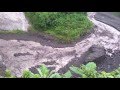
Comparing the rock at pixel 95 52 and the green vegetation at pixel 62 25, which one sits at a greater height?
the green vegetation at pixel 62 25

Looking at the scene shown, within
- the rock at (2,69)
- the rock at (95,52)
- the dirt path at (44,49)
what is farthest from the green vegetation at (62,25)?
the rock at (2,69)

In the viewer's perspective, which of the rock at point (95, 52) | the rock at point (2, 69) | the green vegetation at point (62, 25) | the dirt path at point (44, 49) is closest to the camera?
the rock at point (2, 69)

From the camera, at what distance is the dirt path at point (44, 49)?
7070 mm

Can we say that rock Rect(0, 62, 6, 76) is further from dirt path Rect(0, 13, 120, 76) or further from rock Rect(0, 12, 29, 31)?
rock Rect(0, 12, 29, 31)

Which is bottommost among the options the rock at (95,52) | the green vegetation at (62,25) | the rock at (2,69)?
the rock at (2,69)

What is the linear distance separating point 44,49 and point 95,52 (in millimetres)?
1445

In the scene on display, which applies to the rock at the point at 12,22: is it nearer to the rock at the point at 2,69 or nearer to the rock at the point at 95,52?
the rock at the point at 2,69

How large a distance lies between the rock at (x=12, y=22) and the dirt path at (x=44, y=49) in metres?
0.29

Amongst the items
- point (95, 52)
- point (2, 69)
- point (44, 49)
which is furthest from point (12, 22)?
point (95, 52)

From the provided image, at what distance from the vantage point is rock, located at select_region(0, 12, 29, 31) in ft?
27.4

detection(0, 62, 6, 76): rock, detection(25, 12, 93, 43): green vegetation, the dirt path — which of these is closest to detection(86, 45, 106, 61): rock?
the dirt path
